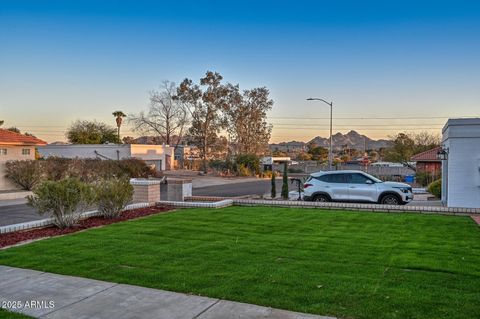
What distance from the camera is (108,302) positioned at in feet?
16.5

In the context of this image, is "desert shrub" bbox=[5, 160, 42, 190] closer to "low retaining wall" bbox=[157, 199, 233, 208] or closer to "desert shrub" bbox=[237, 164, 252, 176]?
"low retaining wall" bbox=[157, 199, 233, 208]

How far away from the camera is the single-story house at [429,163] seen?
109 feet

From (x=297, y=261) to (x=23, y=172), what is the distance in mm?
22367

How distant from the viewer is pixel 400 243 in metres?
8.13

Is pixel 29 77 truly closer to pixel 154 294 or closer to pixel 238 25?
pixel 238 25

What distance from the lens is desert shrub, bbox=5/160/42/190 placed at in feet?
78.9

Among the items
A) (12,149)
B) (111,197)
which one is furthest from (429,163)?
(12,149)

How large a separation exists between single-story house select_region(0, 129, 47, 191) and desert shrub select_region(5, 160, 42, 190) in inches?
15.9

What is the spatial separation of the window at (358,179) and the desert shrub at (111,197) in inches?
336

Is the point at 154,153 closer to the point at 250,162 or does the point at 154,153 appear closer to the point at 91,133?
the point at 250,162

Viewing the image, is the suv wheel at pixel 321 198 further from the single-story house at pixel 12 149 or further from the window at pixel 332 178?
the single-story house at pixel 12 149

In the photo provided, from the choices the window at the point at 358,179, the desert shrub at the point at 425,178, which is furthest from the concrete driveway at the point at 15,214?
the desert shrub at the point at 425,178

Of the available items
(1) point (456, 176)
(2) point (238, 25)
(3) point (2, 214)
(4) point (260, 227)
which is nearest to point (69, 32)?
(2) point (238, 25)

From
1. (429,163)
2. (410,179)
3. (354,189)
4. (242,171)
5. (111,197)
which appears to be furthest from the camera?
(242,171)
